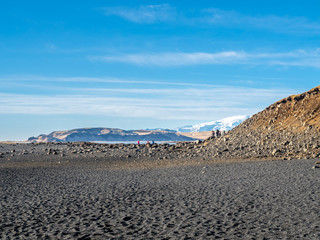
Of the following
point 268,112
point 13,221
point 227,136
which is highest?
point 268,112

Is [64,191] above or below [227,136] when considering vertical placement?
below

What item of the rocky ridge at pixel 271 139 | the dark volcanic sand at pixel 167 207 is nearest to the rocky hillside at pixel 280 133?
the rocky ridge at pixel 271 139

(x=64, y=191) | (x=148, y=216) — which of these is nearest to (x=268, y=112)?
(x=64, y=191)

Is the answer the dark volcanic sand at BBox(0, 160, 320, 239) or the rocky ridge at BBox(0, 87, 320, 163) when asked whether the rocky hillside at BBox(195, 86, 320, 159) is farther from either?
the dark volcanic sand at BBox(0, 160, 320, 239)

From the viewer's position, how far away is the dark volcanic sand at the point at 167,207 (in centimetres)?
970

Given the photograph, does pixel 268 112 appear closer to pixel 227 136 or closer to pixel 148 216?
→ pixel 227 136

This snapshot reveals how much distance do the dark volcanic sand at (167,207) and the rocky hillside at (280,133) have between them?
41.4 ft

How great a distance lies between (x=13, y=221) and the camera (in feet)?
36.5

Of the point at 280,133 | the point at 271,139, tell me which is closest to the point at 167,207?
the point at 271,139

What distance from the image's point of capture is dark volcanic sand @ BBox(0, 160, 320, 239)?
382 inches

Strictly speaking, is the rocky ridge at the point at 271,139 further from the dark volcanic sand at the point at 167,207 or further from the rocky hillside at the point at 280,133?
the dark volcanic sand at the point at 167,207

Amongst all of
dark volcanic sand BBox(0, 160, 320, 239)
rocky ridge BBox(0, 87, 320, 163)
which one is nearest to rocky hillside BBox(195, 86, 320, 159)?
rocky ridge BBox(0, 87, 320, 163)

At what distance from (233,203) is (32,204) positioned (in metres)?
7.88

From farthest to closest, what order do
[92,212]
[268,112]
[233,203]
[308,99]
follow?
[268,112], [308,99], [233,203], [92,212]
